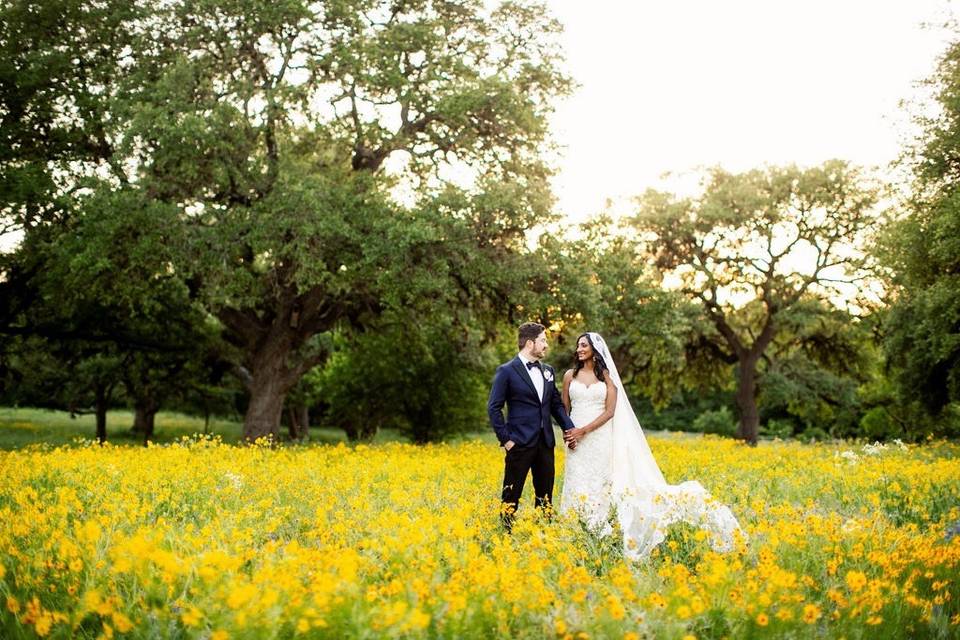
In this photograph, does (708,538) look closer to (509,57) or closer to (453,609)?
(453,609)

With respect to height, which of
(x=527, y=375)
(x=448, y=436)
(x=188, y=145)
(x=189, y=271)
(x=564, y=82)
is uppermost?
(x=564, y=82)

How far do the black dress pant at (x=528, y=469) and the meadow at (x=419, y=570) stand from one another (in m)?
0.36

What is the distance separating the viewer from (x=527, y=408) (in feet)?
30.2

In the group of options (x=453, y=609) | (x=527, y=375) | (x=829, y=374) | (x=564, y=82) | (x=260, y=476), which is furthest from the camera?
(x=829, y=374)

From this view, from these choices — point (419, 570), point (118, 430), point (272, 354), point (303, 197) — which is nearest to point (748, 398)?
point (272, 354)

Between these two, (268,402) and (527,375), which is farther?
(268,402)

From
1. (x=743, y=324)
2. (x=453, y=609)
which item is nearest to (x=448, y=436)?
(x=743, y=324)

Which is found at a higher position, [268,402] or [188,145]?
[188,145]

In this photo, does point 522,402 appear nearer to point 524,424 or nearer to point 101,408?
point 524,424

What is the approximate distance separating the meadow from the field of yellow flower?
2 cm

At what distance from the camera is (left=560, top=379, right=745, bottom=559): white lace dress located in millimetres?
8680

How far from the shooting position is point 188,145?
18719 mm

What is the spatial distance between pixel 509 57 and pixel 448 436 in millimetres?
18698

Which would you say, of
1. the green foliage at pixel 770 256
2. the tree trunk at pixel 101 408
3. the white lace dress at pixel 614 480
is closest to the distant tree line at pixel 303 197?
the green foliage at pixel 770 256
